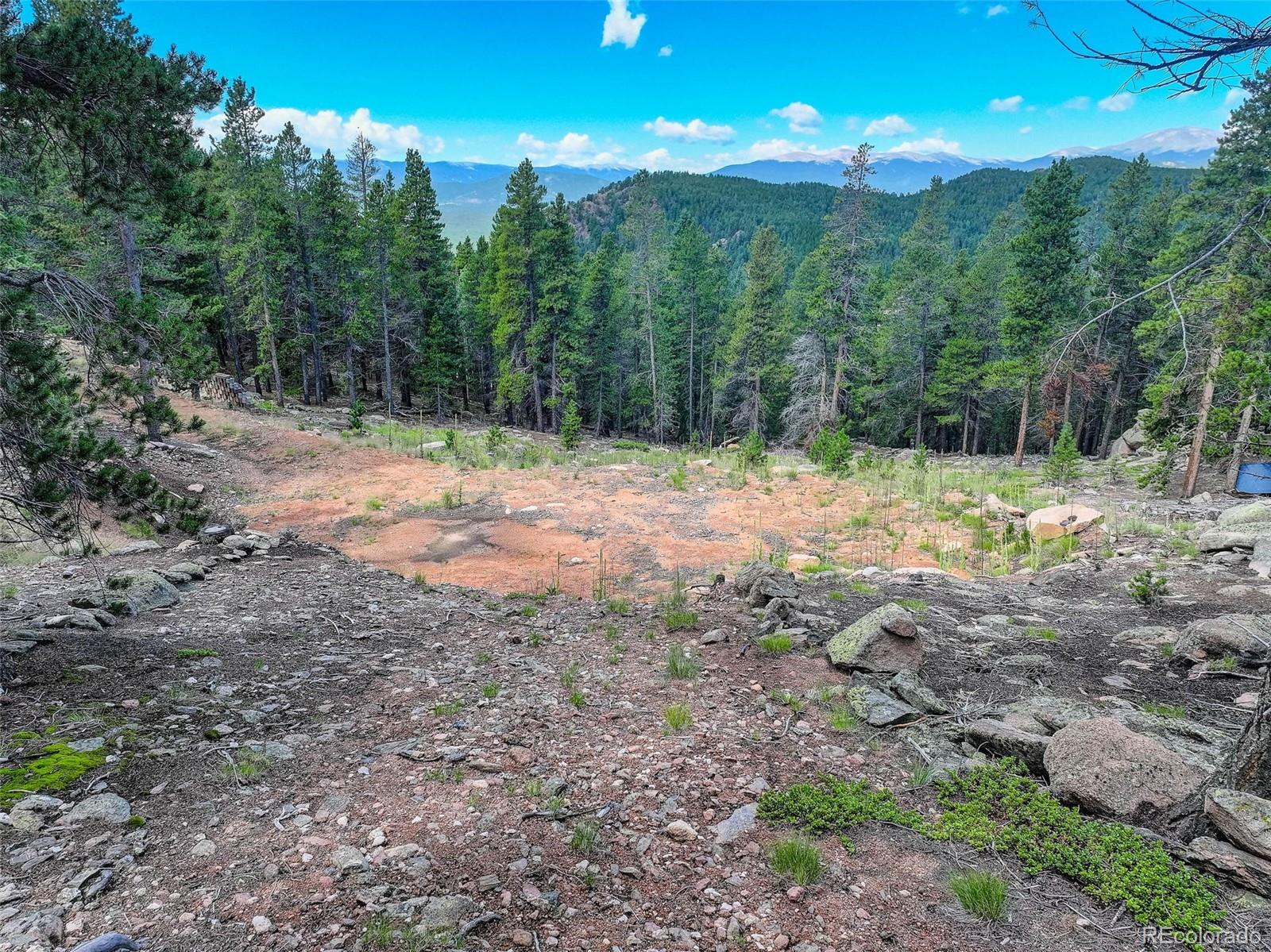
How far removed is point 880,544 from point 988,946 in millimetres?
11416

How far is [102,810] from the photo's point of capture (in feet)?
12.3

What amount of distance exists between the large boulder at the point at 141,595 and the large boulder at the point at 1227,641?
37.7ft

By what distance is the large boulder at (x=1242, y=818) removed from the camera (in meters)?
3.15

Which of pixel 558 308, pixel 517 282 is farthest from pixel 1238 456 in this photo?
pixel 517 282

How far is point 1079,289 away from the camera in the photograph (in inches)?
1362

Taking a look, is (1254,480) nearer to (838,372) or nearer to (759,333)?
(838,372)

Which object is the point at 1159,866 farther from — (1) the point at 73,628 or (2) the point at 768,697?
(1) the point at 73,628

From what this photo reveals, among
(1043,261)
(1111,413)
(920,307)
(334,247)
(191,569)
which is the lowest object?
(1111,413)

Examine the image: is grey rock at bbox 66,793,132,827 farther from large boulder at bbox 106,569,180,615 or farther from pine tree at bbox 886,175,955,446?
pine tree at bbox 886,175,955,446

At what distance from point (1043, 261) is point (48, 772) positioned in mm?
33935

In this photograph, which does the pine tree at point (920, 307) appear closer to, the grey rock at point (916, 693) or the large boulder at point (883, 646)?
the large boulder at point (883, 646)

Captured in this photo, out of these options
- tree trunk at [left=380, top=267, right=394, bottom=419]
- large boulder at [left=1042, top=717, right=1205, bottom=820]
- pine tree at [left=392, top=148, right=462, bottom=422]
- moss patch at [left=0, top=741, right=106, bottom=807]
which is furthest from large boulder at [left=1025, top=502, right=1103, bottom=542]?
pine tree at [left=392, top=148, right=462, bottom=422]

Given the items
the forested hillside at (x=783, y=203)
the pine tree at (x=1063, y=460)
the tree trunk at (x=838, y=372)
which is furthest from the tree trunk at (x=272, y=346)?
the forested hillside at (x=783, y=203)

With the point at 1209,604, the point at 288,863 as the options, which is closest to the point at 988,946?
the point at 288,863
